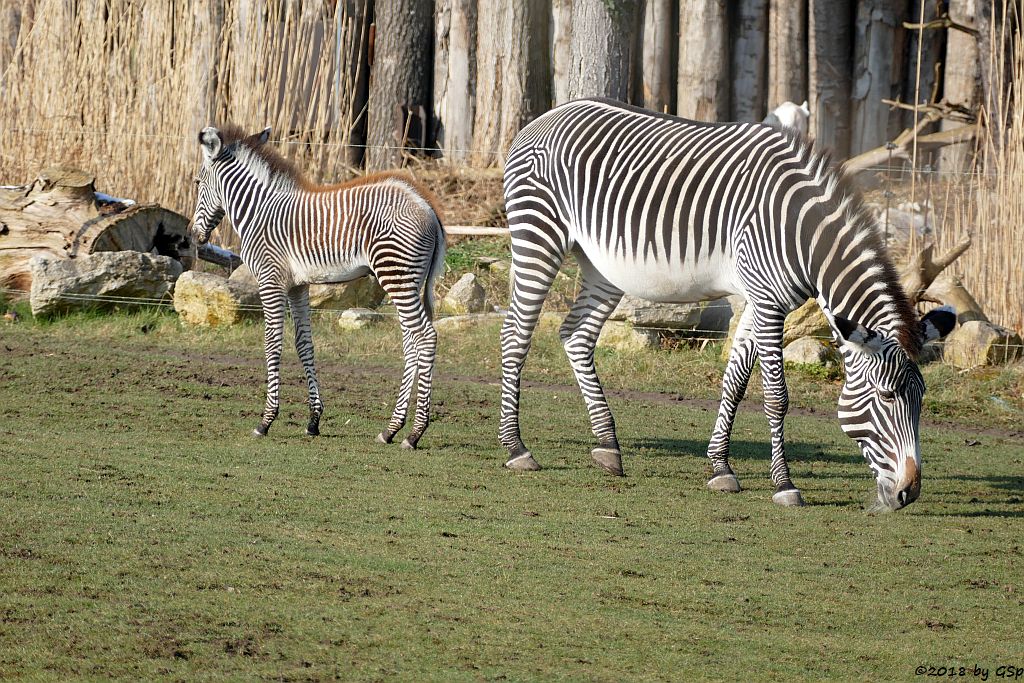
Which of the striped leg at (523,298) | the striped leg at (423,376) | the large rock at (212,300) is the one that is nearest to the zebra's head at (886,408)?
the striped leg at (523,298)

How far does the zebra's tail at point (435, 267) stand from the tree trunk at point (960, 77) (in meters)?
10.1

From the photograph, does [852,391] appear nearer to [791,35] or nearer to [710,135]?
[710,135]

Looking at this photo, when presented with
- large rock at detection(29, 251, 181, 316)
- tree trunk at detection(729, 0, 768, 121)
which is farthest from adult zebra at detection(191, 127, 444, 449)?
tree trunk at detection(729, 0, 768, 121)

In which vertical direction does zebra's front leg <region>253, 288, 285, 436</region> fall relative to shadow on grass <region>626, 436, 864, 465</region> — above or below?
above

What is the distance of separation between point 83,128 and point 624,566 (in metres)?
12.2

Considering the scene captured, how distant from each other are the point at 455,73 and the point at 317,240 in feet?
30.5

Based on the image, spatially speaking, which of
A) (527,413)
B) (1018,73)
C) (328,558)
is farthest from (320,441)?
(1018,73)

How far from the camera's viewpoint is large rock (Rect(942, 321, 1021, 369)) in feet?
36.6

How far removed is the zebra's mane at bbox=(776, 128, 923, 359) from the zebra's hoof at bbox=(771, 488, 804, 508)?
1.09m

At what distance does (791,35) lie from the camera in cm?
1686

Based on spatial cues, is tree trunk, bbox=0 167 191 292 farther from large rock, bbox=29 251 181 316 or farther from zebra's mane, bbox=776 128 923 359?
zebra's mane, bbox=776 128 923 359

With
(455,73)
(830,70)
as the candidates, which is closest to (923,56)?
(830,70)

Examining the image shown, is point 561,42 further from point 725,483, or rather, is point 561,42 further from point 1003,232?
point 725,483

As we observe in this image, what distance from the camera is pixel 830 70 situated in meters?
17.0
